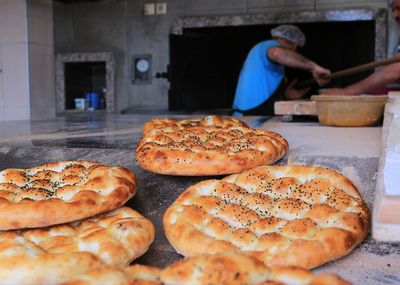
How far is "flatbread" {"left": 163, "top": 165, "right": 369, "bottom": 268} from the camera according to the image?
3.82 ft

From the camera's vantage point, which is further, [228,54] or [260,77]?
[228,54]

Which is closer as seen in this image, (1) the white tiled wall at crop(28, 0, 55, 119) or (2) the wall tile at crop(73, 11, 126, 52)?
(1) the white tiled wall at crop(28, 0, 55, 119)

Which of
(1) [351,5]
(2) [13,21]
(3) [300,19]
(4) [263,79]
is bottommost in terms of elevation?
(4) [263,79]

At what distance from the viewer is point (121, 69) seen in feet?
25.5

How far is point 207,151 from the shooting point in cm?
171

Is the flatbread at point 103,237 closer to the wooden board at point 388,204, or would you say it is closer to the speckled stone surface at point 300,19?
the wooden board at point 388,204

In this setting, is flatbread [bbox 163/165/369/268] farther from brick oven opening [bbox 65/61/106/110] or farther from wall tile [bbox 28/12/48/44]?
brick oven opening [bbox 65/61/106/110]

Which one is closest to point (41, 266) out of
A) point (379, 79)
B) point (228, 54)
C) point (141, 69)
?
point (379, 79)

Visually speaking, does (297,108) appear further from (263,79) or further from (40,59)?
(40,59)

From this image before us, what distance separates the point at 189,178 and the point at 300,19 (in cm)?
541

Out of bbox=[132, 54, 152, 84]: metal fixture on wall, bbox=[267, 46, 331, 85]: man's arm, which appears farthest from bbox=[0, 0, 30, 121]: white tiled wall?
bbox=[132, 54, 152, 84]: metal fixture on wall

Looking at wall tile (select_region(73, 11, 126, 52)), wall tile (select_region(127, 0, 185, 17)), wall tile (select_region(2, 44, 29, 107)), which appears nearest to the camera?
wall tile (select_region(2, 44, 29, 107))

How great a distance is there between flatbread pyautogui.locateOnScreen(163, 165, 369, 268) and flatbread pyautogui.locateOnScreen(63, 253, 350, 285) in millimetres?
226

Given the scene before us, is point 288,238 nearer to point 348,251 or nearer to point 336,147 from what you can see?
point 348,251
